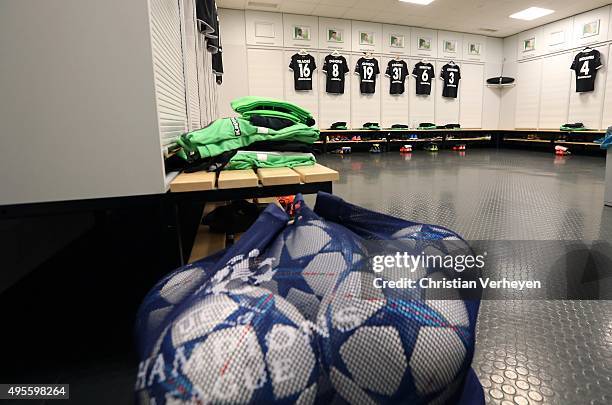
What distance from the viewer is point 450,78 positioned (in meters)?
10.3

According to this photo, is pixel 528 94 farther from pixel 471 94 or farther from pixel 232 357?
pixel 232 357

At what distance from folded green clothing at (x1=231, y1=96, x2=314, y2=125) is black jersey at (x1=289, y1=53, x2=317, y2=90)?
7.60 meters

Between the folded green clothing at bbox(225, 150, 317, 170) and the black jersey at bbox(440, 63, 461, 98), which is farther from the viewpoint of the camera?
the black jersey at bbox(440, 63, 461, 98)

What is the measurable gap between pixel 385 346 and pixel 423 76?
34.7ft

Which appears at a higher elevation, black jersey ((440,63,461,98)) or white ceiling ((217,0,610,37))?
white ceiling ((217,0,610,37))

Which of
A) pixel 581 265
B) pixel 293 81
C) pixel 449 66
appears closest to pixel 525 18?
pixel 449 66

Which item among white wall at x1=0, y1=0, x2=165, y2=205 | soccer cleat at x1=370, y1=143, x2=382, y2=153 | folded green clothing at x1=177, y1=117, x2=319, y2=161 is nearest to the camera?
Answer: white wall at x1=0, y1=0, x2=165, y2=205

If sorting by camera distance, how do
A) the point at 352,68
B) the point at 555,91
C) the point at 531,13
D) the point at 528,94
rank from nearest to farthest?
1. the point at 531,13
2. the point at 555,91
3. the point at 352,68
4. the point at 528,94

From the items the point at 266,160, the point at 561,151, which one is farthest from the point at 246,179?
the point at 561,151

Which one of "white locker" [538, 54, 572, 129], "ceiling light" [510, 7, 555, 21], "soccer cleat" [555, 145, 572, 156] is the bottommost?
"soccer cleat" [555, 145, 572, 156]

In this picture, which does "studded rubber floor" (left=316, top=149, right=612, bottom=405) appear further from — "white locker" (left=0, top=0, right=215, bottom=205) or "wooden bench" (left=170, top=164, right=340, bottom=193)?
"white locker" (left=0, top=0, right=215, bottom=205)

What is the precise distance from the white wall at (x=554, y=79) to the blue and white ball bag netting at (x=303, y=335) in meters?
10.2

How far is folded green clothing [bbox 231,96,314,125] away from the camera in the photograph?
173cm

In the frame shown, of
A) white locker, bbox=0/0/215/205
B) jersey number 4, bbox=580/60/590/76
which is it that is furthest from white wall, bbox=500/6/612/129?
white locker, bbox=0/0/215/205
